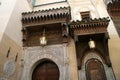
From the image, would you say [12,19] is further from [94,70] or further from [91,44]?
[94,70]

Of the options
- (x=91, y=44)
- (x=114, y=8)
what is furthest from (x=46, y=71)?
(x=114, y=8)

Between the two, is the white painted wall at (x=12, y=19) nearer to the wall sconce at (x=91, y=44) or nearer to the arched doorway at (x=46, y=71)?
the arched doorway at (x=46, y=71)

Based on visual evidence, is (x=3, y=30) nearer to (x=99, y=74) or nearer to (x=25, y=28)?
(x=25, y=28)

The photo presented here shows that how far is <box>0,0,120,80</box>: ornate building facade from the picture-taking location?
16.9 ft

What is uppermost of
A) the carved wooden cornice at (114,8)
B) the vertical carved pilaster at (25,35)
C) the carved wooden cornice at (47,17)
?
the carved wooden cornice at (114,8)

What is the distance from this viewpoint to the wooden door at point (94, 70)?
5.17 metres

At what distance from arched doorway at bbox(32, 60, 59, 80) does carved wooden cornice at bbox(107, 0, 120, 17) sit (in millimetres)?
3464

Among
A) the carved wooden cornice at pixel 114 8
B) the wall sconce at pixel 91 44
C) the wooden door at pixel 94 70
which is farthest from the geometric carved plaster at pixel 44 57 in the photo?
the carved wooden cornice at pixel 114 8

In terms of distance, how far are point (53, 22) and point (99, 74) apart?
2749 millimetres

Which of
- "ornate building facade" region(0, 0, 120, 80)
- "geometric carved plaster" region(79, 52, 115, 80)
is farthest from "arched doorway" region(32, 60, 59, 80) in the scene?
"geometric carved plaster" region(79, 52, 115, 80)

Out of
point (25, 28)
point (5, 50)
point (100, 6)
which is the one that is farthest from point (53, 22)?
point (100, 6)

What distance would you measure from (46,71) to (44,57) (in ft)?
1.94

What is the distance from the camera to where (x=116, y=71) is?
202 inches

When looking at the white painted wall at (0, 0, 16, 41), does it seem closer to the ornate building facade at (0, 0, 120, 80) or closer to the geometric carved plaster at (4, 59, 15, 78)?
the ornate building facade at (0, 0, 120, 80)
